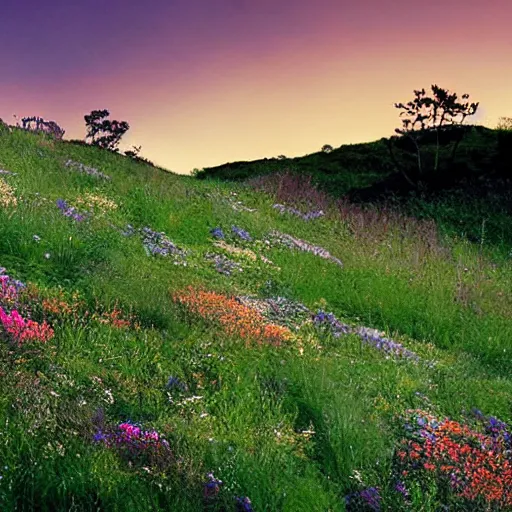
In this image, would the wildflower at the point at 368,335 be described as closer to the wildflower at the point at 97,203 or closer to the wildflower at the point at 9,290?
the wildflower at the point at 9,290

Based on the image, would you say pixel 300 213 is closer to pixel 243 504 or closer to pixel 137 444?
pixel 137 444

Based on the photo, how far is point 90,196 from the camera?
14.3 meters

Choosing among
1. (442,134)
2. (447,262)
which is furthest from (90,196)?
(442,134)

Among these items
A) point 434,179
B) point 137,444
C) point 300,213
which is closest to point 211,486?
point 137,444

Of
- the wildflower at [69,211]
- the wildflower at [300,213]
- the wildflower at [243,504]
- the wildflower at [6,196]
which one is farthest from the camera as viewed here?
the wildflower at [300,213]

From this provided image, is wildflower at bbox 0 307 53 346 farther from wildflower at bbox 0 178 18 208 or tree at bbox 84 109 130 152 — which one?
tree at bbox 84 109 130 152

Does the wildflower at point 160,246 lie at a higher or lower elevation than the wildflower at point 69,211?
lower

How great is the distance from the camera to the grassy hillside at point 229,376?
4734 mm

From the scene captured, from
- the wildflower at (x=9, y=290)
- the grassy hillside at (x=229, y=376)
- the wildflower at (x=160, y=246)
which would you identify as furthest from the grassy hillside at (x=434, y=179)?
the wildflower at (x=9, y=290)

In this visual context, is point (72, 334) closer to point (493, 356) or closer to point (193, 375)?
point (193, 375)

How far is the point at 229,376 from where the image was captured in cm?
646

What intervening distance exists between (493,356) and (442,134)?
23943 mm

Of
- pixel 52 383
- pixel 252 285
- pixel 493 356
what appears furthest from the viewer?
pixel 252 285

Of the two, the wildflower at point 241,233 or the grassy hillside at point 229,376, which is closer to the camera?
the grassy hillside at point 229,376
